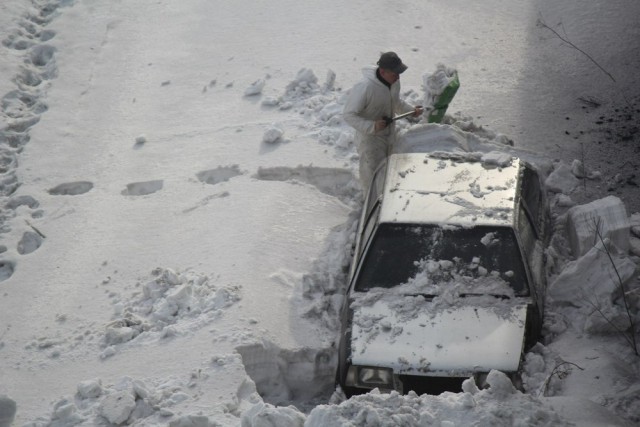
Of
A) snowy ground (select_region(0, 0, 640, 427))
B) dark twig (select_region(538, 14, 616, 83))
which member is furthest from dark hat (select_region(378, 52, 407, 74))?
dark twig (select_region(538, 14, 616, 83))

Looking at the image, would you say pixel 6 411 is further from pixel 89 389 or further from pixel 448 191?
pixel 448 191

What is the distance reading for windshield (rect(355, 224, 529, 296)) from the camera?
6.31 meters

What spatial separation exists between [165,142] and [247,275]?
3.11 metres

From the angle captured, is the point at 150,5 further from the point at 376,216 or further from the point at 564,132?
the point at 376,216

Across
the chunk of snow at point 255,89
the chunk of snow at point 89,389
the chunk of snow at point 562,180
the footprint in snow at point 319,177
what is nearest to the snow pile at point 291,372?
the chunk of snow at point 89,389

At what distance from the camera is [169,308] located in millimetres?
7062

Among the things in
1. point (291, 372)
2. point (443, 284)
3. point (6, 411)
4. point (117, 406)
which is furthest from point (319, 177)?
point (6, 411)

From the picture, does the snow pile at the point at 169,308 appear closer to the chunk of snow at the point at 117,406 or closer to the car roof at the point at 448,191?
the chunk of snow at the point at 117,406

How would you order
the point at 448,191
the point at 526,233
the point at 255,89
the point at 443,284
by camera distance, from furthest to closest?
the point at 255,89 < the point at 448,191 < the point at 526,233 < the point at 443,284

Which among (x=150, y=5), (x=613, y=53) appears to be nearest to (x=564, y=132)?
(x=613, y=53)

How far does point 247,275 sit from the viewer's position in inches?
291

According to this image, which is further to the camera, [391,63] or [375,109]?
[375,109]

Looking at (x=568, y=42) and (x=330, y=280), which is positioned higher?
(x=568, y=42)

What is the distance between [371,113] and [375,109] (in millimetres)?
57
